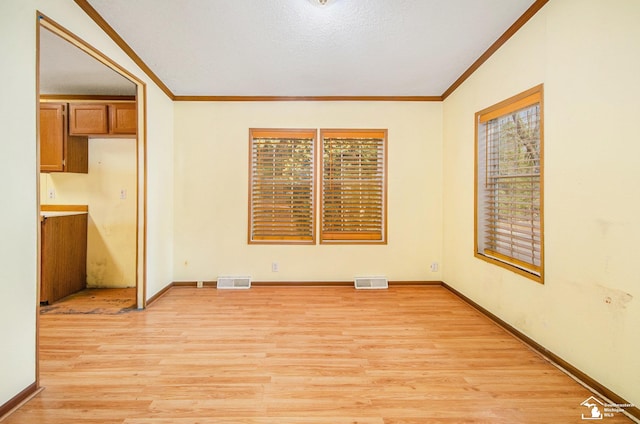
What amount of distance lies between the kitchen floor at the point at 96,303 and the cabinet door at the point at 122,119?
2096mm

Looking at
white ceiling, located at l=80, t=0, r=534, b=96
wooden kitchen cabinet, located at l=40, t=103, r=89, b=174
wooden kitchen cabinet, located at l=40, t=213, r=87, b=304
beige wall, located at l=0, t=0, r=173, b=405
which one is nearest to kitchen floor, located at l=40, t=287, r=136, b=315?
wooden kitchen cabinet, located at l=40, t=213, r=87, b=304

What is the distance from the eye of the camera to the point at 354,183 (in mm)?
4328

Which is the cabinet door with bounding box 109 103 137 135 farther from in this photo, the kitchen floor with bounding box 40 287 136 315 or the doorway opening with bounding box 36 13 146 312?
the kitchen floor with bounding box 40 287 136 315

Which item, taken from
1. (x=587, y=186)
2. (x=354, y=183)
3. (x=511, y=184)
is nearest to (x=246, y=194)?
(x=354, y=183)

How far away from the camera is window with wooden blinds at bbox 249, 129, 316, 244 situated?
4312 mm

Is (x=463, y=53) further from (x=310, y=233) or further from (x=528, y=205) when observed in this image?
(x=310, y=233)

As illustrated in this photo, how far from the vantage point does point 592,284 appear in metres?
2.04

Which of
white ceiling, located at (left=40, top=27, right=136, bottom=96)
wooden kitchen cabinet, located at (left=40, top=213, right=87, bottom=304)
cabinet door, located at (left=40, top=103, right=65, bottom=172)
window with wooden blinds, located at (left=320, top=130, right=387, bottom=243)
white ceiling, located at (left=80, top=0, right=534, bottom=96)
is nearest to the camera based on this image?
white ceiling, located at (left=80, top=0, right=534, bottom=96)

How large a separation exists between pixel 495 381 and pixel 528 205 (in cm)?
152

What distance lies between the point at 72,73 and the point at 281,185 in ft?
8.77

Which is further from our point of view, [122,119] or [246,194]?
[246,194]

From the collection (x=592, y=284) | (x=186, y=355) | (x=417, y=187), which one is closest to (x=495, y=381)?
(x=592, y=284)

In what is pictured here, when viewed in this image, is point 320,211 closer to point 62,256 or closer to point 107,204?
point 107,204

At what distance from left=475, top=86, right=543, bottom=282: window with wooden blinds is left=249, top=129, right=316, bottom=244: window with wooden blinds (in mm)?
2144
